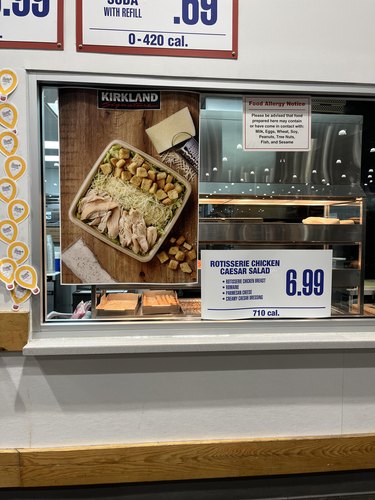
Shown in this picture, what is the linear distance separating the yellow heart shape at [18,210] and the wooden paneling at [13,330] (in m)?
0.48

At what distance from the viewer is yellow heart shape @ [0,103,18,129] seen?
A: 1.85 m

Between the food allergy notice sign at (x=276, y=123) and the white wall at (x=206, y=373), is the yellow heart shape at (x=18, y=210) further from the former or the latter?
the food allergy notice sign at (x=276, y=123)

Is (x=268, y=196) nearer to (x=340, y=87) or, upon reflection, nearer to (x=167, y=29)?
(x=340, y=87)

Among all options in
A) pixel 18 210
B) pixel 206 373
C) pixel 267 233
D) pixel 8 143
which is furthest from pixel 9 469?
pixel 267 233

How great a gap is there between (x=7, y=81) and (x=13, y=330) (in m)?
1.25

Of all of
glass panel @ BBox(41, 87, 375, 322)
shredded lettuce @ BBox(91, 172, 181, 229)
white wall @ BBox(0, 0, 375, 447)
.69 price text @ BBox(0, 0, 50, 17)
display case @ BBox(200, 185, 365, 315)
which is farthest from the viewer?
display case @ BBox(200, 185, 365, 315)

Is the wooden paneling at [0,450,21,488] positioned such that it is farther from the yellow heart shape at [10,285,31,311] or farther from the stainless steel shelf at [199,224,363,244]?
the stainless steel shelf at [199,224,363,244]

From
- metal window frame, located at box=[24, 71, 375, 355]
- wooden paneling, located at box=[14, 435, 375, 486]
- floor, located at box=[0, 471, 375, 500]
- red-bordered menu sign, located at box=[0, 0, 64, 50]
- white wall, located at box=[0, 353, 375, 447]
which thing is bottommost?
floor, located at box=[0, 471, 375, 500]

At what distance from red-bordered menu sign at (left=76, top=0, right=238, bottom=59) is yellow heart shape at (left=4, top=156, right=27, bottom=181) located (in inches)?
25.1

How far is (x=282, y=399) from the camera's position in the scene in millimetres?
→ 2070

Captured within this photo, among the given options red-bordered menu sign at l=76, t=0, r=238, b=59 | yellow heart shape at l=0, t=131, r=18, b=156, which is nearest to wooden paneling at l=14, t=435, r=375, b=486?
yellow heart shape at l=0, t=131, r=18, b=156

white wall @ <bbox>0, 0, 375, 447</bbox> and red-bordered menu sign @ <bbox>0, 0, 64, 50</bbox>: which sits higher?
red-bordered menu sign @ <bbox>0, 0, 64, 50</bbox>

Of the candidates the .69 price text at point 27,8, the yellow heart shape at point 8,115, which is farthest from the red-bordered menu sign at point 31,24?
the yellow heart shape at point 8,115

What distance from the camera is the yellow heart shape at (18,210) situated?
189cm
